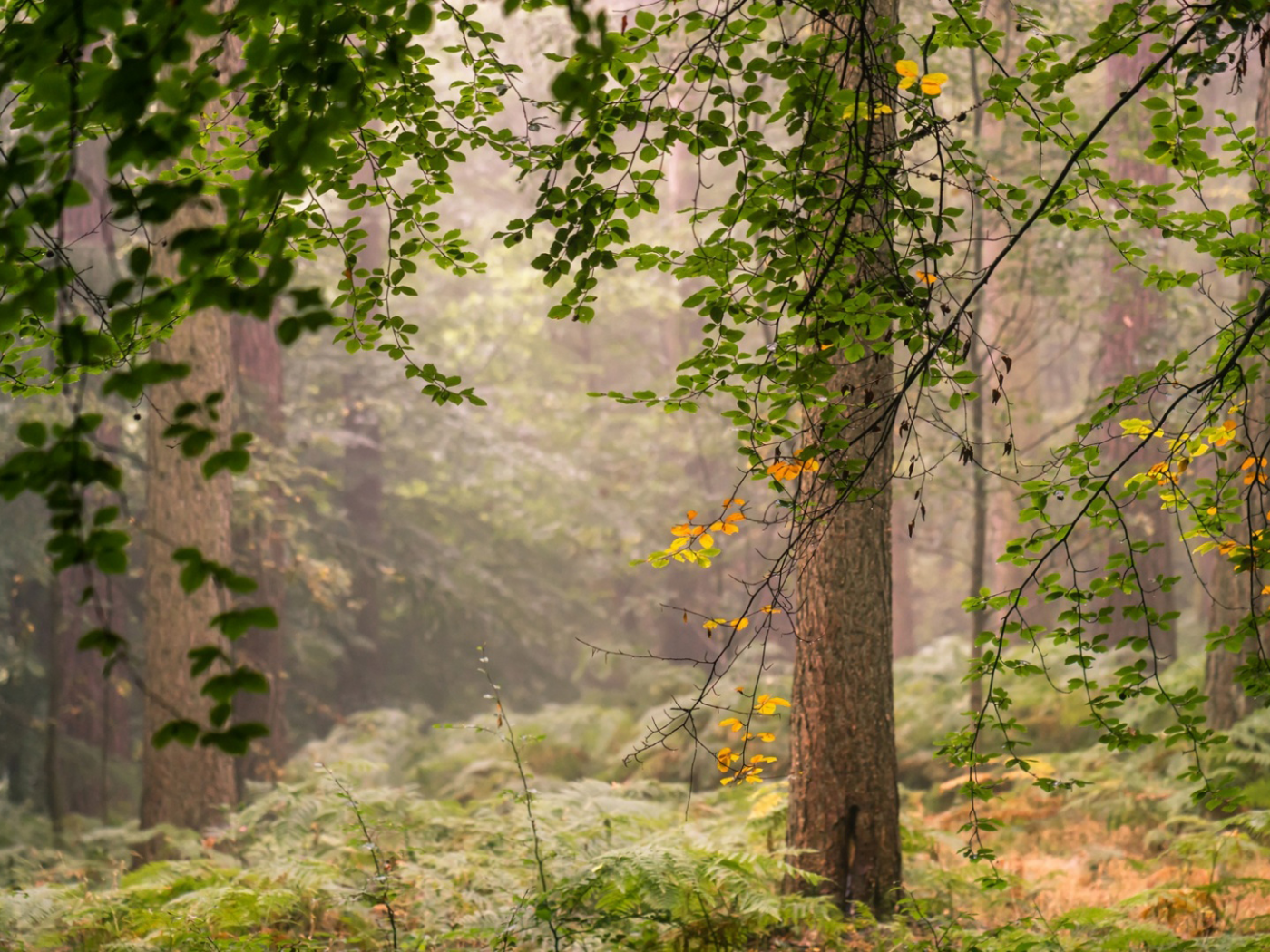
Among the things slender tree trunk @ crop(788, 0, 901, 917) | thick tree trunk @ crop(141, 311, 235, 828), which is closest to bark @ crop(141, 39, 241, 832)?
thick tree trunk @ crop(141, 311, 235, 828)

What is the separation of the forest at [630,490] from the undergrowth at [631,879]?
36 mm

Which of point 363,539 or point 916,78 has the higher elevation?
point 363,539

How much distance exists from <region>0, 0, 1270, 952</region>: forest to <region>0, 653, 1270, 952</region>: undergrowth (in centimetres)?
4

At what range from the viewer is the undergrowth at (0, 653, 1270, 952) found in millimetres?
3688

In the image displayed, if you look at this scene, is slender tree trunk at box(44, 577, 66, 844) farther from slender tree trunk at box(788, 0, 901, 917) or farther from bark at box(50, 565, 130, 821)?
slender tree trunk at box(788, 0, 901, 917)

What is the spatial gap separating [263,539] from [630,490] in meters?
6.53

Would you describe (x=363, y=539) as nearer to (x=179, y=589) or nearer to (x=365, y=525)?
(x=365, y=525)

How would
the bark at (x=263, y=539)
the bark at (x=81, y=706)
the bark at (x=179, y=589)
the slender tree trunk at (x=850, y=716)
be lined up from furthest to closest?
the bark at (x=81, y=706), the bark at (x=263, y=539), the bark at (x=179, y=589), the slender tree trunk at (x=850, y=716)

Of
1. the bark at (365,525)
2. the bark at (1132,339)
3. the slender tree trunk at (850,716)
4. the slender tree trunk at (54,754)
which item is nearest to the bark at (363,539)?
the bark at (365,525)

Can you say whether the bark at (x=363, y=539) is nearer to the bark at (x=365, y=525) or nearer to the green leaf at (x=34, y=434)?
the bark at (x=365, y=525)

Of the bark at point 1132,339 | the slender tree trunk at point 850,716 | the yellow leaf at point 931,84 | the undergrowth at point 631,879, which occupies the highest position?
the bark at point 1132,339

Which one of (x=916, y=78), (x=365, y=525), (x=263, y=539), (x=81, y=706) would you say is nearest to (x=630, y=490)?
(x=365, y=525)

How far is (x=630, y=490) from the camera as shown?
14.6 m

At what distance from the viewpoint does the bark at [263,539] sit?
891 centimetres
